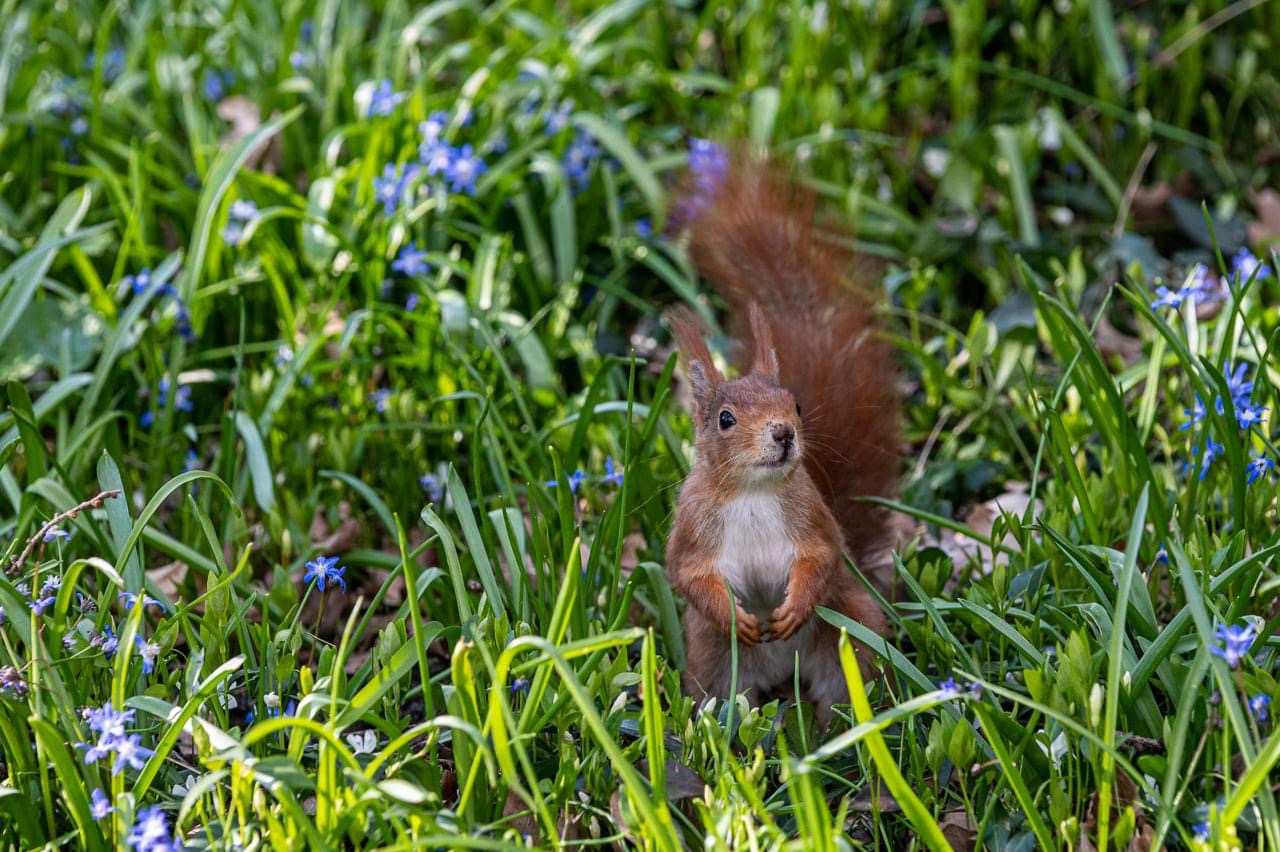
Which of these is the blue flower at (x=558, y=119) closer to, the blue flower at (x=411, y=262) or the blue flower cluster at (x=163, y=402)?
the blue flower at (x=411, y=262)

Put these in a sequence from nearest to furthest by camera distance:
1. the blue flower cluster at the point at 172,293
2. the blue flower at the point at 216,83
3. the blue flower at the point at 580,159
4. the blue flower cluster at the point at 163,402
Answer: the blue flower cluster at the point at 163,402, the blue flower cluster at the point at 172,293, the blue flower at the point at 580,159, the blue flower at the point at 216,83

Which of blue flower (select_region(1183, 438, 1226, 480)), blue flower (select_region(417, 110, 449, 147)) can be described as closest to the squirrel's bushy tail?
blue flower (select_region(1183, 438, 1226, 480))

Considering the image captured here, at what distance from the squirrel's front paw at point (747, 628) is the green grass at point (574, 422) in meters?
0.13

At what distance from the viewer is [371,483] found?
3521 millimetres

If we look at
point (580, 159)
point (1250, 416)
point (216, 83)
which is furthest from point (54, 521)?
point (216, 83)

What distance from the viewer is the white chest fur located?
2.58 m

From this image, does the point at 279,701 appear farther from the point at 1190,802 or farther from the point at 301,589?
the point at 1190,802

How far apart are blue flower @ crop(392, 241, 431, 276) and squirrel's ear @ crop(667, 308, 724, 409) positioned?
1210 mm

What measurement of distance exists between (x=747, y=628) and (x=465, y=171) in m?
1.89

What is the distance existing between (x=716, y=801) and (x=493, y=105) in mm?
2748

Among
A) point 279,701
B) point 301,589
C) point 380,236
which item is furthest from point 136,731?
point 380,236

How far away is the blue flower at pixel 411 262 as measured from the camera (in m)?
3.75

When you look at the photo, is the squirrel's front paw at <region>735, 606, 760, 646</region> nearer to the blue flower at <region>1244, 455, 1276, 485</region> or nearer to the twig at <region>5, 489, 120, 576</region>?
the blue flower at <region>1244, 455, 1276, 485</region>

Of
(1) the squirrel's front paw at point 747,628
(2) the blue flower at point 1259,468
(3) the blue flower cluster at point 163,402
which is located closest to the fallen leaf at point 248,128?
(3) the blue flower cluster at point 163,402
